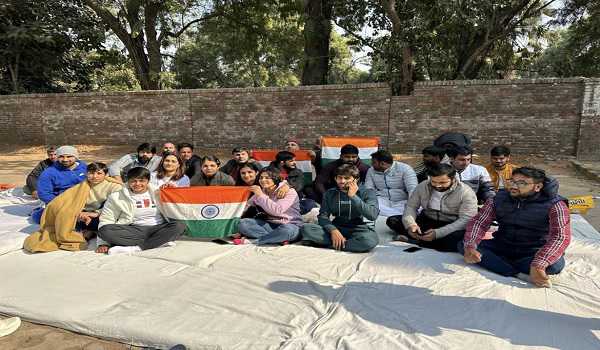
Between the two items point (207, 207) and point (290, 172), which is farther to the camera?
point (290, 172)

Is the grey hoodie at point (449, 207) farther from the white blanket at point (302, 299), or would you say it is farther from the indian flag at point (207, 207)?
the indian flag at point (207, 207)

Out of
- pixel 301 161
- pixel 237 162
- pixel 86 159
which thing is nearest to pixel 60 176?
pixel 237 162

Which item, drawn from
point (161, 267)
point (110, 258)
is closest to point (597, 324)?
point (161, 267)

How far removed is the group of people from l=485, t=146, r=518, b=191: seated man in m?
0.02

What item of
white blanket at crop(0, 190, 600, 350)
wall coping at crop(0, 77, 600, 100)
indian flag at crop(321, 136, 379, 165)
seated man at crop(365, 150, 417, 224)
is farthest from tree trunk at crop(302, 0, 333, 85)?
white blanket at crop(0, 190, 600, 350)

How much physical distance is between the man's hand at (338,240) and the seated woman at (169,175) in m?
2.07

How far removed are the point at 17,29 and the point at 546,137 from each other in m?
16.2

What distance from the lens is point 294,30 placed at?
15336mm

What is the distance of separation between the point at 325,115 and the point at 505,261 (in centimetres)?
832

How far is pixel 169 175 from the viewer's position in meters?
4.91

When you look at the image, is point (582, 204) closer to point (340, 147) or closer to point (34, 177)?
point (340, 147)

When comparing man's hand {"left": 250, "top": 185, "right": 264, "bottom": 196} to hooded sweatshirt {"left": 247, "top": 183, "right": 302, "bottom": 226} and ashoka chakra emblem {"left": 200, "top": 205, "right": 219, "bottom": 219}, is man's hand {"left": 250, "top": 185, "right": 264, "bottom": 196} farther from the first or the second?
ashoka chakra emblem {"left": 200, "top": 205, "right": 219, "bottom": 219}

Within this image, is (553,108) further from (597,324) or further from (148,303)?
(148,303)

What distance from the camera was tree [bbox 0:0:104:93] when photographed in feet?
45.0
